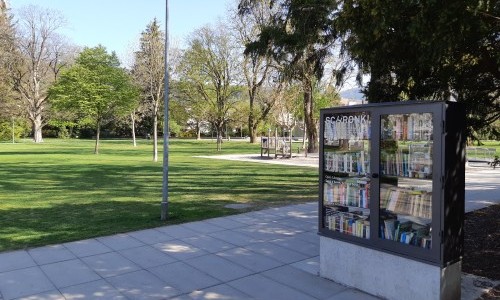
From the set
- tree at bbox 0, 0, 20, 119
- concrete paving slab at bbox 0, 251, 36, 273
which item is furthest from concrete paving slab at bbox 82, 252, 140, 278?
tree at bbox 0, 0, 20, 119

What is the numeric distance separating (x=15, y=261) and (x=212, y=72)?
39233mm

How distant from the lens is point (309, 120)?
28188 mm

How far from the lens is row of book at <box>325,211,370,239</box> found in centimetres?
440

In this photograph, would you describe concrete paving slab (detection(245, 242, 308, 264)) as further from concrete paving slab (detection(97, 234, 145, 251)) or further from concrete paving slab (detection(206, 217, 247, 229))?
concrete paving slab (detection(97, 234, 145, 251))

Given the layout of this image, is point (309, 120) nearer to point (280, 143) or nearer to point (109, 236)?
point (280, 143)

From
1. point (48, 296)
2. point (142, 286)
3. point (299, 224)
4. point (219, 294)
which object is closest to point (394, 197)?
point (219, 294)

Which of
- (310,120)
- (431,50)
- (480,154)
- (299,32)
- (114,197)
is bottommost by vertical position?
(114,197)

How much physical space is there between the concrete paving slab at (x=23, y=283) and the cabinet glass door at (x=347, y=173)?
10.5 feet

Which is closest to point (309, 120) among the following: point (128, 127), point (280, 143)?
point (280, 143)

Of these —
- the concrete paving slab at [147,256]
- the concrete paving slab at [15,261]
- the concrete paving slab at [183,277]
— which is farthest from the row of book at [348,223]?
the concrete paving slab at [15,261]

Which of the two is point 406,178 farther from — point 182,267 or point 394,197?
point 182,267

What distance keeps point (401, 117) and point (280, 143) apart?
890 inches

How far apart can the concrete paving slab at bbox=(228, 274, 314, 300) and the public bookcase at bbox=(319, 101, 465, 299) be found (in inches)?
24.1

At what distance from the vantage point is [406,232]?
4035mm
